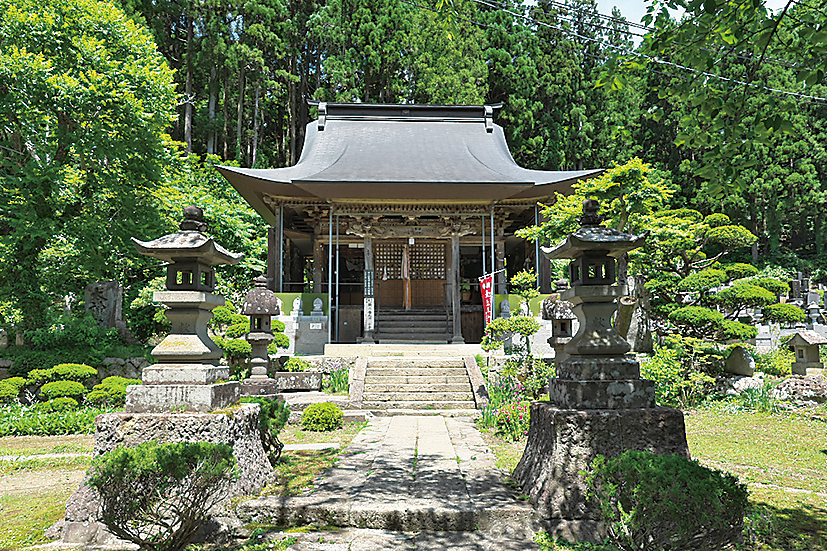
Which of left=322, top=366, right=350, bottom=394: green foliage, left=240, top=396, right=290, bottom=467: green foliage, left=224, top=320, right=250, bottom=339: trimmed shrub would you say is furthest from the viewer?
left=322, top=366, right=350, bottom=394: green foliage

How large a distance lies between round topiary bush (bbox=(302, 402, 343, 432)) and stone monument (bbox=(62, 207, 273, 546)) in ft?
10.3

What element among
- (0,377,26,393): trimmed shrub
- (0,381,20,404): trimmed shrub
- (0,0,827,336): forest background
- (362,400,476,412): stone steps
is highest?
(0,0,827,336): forest background

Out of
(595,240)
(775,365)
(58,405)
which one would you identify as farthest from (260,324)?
(775,365)

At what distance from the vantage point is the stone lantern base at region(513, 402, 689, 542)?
12.2ft

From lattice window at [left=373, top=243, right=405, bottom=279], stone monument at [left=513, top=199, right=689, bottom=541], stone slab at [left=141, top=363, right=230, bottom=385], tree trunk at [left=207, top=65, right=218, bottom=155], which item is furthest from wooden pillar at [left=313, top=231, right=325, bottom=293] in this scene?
stone monument at [left=513, top=199, right=689, bottom=541]

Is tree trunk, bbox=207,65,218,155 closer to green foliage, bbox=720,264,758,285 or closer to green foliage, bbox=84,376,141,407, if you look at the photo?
green foliage, bbox=84,376,141,407

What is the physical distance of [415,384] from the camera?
10586 millimetres

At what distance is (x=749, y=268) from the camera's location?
414 inches

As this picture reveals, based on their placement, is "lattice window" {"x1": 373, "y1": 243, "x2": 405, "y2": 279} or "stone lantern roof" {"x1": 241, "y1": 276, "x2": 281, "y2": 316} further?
"lattice window" {"x1": 373, "y1": 243, "x2": 405, "y2": 279}

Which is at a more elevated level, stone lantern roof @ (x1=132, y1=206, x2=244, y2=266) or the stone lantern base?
stone lantern roof @ (x1=132, y1=206, x2=244, y2=266)

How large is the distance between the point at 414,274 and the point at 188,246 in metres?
12.7

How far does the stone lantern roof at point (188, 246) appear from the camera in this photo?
4.50 metres

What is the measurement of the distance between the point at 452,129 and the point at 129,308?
1257cm

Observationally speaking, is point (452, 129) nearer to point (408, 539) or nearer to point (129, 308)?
point (129, 308)
